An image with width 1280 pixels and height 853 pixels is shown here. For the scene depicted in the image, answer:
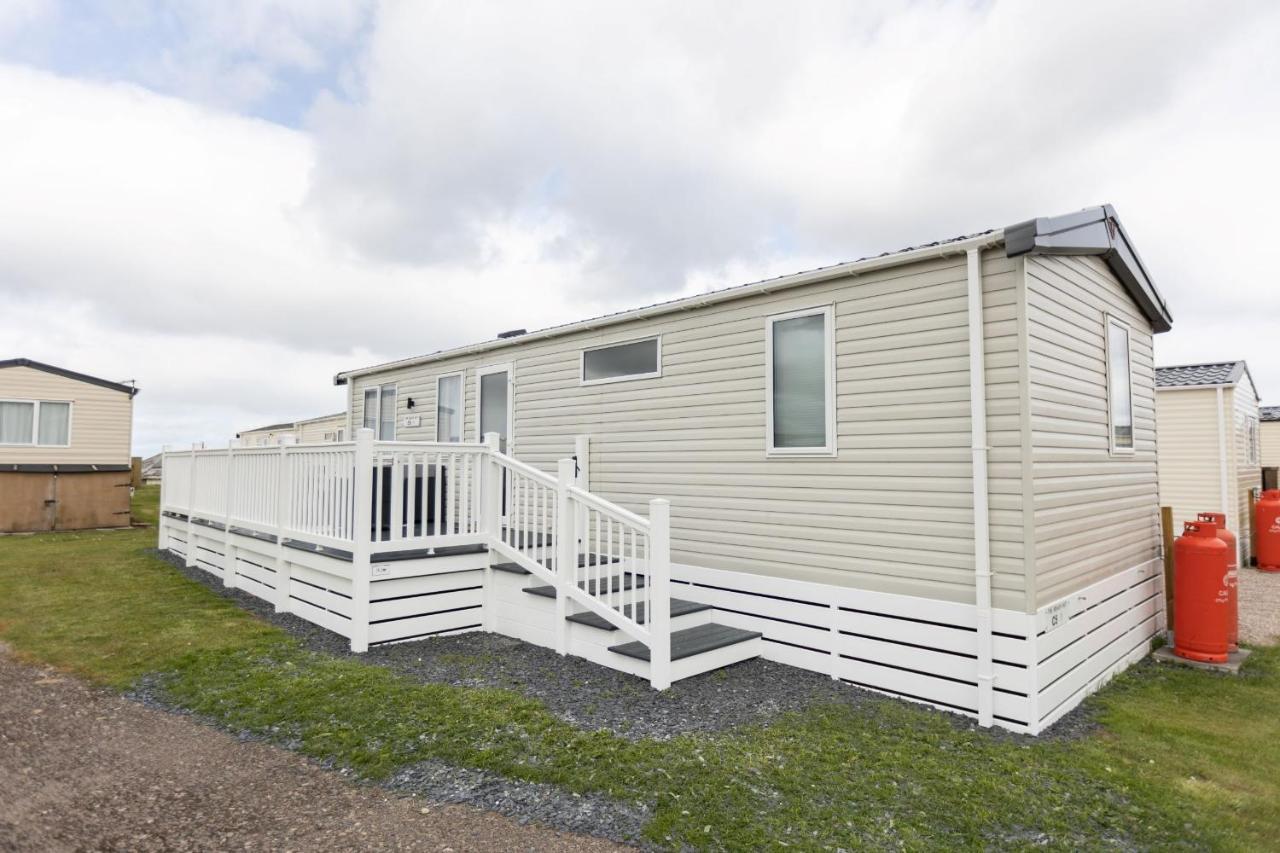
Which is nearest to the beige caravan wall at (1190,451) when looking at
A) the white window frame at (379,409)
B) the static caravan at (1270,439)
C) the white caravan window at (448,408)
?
the static caravan at (1270,439)

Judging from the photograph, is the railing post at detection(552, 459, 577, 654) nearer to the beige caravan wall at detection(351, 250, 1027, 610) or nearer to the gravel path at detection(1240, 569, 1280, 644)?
the beige caravan wall at detection(351, 250, 1027, 610)

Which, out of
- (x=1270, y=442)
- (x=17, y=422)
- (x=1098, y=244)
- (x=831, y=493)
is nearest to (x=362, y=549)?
(x=831, y=493)

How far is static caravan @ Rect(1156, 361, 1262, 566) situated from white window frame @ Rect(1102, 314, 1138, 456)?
610 centimetres

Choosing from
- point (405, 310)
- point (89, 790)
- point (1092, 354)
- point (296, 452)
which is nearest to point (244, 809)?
point (89, 790)

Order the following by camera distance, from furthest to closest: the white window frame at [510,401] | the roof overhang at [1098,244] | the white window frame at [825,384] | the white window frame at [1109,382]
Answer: the white window frame at [510,401]
the white window frame at [1109,382]
the white window frame at [825,384]
the roof overhang at [1098,244]

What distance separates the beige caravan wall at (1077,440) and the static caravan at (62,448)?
18381 millimetres

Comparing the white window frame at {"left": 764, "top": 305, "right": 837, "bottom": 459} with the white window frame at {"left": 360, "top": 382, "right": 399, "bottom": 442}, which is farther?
the white window frame at {"left": 360, "top": 382, "right": 399, "bottom": 442}

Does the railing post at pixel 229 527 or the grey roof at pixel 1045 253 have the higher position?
the grey roof at pixel 1045 253

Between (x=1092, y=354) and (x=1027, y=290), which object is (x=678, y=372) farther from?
(x=1092, y=354)

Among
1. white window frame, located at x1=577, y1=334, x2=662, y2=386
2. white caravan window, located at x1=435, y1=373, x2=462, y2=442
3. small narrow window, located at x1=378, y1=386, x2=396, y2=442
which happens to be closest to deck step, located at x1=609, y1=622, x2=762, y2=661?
white window frame, located at x1=577, y1=334, x2=662, y2=386

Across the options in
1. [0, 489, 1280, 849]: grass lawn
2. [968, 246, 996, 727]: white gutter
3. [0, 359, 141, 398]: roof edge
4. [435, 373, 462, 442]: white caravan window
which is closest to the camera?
[0, 489, 1280, 849]: grass lawn

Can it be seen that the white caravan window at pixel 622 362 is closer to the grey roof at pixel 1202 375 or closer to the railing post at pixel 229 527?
the railing post at pixel 229 527

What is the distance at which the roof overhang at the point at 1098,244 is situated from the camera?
4121 millimetres

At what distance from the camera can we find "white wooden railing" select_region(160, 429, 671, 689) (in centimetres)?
493
